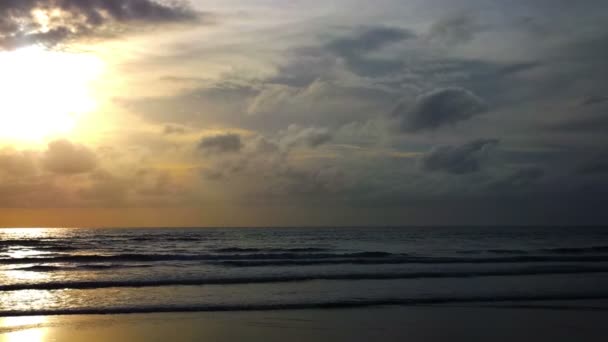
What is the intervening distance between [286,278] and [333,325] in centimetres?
912

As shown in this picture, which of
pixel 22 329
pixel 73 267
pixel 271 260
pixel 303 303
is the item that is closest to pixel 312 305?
pixel 303 303

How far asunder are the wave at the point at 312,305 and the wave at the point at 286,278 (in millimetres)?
4786

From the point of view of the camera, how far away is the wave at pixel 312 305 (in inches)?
564

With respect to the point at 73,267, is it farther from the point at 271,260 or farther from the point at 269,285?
the point at 269,285

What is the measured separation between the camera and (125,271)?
82.1ft

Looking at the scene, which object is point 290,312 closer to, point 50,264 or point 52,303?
point 52,303

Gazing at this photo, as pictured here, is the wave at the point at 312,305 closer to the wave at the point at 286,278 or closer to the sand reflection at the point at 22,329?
the sand reflection at the point at 22,329

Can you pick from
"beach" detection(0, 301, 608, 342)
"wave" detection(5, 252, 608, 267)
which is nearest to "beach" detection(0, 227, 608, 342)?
"beach" detection(0, 301, 608, 342)

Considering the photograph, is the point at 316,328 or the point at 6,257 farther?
the point at 6,257

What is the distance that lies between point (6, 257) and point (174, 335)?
90.4 ft

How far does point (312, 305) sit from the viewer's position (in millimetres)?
15305

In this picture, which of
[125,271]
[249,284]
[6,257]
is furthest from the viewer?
[6,257]

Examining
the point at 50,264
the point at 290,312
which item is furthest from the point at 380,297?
the point at 50,264

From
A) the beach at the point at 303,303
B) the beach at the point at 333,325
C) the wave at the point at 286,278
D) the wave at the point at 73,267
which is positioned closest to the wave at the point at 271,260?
the wave at the point at 73,267
